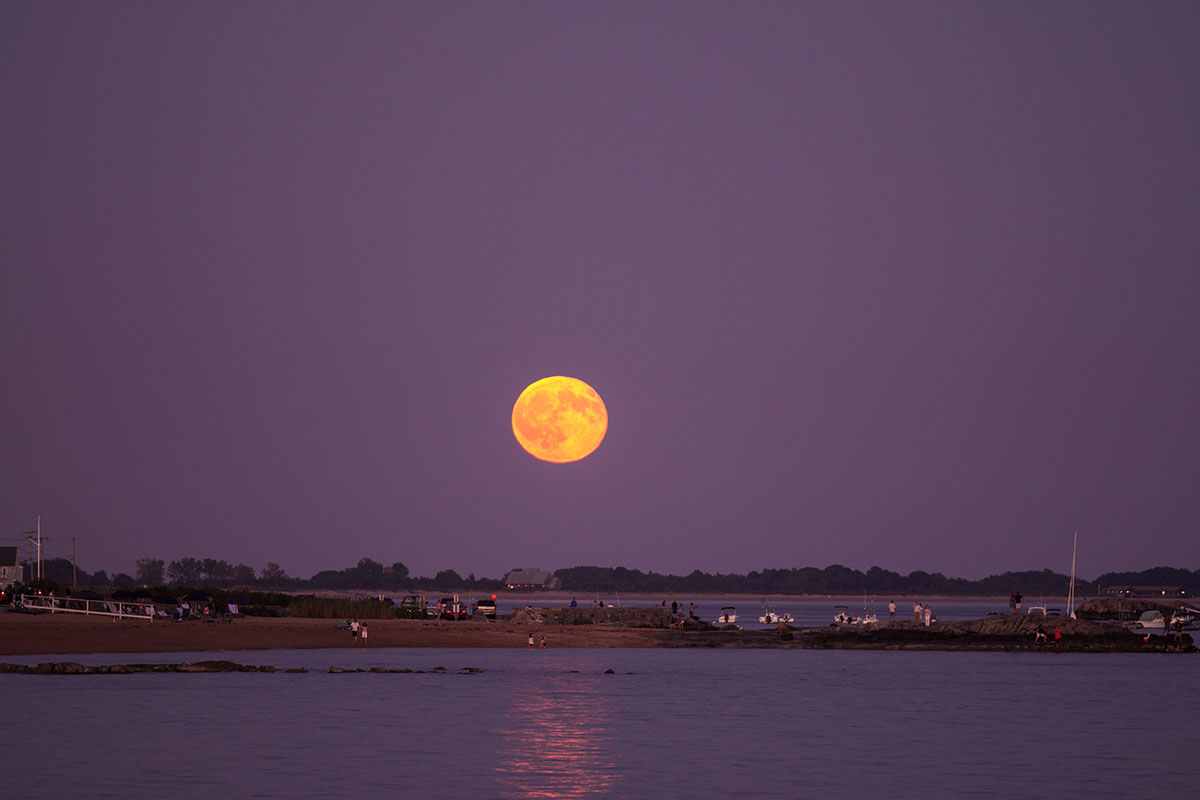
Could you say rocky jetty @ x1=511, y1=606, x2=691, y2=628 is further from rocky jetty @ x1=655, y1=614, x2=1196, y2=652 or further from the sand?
rocky jetty @ x1=655, y1=614, x2=1196, y2=652

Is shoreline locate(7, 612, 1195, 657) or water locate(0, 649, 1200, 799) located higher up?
water locate(0, 649, 1200, 799)

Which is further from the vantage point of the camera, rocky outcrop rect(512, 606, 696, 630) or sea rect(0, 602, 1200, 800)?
rocky outcrop rect(512, 606, 696, 630)

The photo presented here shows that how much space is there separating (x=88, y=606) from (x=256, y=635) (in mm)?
13755

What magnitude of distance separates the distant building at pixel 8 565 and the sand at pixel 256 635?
58698 millimetres

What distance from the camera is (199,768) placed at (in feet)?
118

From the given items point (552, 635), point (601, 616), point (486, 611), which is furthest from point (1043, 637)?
point (486, 611)

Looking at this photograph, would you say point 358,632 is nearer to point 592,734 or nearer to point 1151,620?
point 592,734

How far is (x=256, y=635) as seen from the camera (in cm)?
8412

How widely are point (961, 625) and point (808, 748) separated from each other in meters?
63.8

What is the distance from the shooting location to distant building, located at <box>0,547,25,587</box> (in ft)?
466

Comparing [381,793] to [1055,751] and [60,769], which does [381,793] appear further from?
Answer: [1055,751]

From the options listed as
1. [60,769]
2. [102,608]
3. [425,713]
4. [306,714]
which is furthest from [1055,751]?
[102,608]

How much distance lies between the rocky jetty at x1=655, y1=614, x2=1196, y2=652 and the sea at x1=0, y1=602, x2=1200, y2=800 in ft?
66.4

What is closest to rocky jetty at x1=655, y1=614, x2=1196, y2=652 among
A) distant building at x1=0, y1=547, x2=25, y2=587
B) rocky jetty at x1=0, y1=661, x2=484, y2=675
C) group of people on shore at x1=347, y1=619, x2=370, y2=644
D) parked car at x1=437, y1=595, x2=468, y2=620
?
parked car at x1=437, y1=595, x2=468, y2=620
